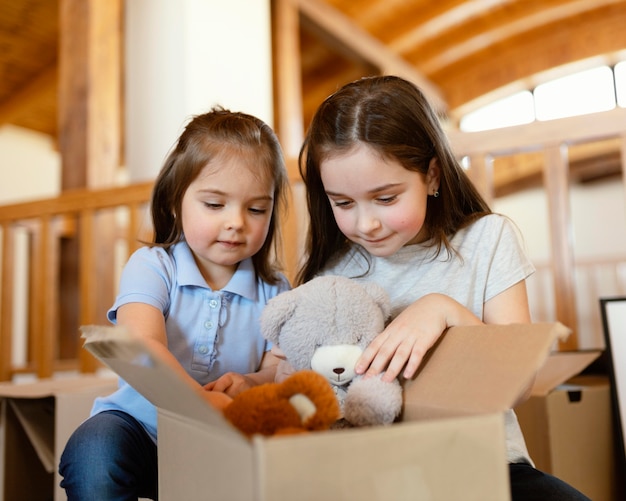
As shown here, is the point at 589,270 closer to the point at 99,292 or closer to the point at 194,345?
the point at 99,292

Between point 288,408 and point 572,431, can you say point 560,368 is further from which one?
point 288,408

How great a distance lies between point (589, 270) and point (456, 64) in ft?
8.31

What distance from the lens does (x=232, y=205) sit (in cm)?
101

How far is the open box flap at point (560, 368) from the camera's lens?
117 centimetres

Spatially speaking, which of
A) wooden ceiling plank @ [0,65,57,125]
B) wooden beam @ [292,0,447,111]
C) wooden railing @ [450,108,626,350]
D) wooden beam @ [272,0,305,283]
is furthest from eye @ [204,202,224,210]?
wooden ceiling plank @ [0,65,57,125]

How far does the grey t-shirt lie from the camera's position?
1.00 meters

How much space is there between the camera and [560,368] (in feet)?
4.20

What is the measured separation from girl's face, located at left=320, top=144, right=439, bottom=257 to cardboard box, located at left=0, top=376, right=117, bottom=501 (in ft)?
2.06

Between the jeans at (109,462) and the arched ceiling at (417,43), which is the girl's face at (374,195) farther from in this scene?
the arched ceiling at (417,43)

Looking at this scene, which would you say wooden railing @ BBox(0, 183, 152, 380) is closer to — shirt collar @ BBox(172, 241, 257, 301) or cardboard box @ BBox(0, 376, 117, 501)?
cardboard box @ BBox(0, 376, 117, 501)

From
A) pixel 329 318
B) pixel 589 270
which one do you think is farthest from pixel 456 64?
pixel 329 318

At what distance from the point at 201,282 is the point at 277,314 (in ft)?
0.79

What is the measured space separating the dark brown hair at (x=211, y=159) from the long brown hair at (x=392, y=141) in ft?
0.22

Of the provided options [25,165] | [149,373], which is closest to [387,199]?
[149,373]
